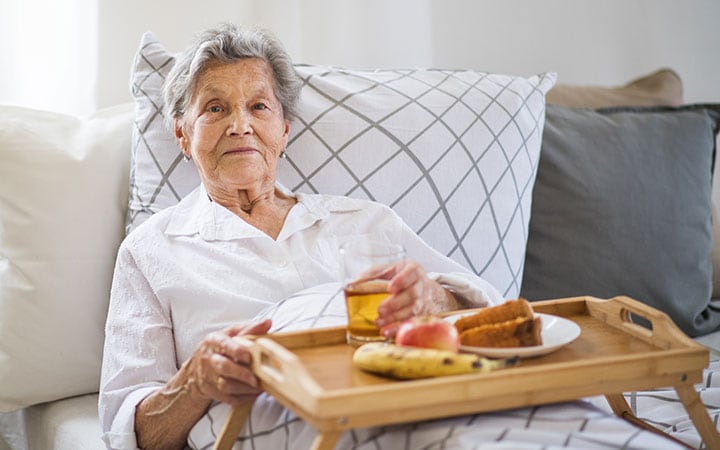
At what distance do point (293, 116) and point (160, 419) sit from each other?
0.73m

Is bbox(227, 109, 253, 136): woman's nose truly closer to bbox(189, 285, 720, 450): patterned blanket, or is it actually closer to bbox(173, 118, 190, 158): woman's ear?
bbox(173, 118, 190, 158): woman's ear

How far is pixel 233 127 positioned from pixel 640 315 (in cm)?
83

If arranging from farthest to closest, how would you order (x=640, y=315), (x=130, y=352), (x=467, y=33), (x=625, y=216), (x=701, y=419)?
(x=467, y=33) < (x=625, y=216) < (x=130, y=352) < (x=640, y=315) < (x=701, y=419)

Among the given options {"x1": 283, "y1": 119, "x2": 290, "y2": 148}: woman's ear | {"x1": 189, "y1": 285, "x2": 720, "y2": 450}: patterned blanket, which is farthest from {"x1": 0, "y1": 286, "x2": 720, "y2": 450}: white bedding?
{"x1": 283, "y1": 119, "x2": 290, "y2": 148}: woman's ear

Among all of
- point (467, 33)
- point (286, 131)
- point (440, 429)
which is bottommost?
point (440, 429)

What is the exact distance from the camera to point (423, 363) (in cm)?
115

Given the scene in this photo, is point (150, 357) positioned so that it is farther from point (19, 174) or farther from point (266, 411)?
point (19, 174)

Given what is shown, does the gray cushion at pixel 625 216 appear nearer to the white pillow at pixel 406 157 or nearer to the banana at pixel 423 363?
the white pillow at pixel 406 157

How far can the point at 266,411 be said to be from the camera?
1389 millimetres

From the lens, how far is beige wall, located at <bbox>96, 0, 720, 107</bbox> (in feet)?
7.87

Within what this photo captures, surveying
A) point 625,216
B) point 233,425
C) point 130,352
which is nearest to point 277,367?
point 233,425

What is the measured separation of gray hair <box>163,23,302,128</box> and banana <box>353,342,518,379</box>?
86cm

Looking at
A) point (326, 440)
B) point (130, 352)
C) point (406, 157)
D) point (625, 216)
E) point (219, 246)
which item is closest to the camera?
point (326, 440)

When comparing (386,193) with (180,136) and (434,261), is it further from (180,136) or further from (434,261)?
(180,136)
